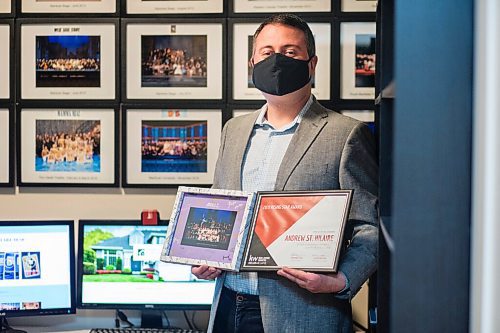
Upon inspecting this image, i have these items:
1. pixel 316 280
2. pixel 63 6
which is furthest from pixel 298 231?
pixel 63 6

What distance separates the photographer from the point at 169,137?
10.2ft

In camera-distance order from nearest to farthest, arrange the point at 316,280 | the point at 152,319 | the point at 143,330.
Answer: the point at 316,280
the point at 143,330
the point at 152,319

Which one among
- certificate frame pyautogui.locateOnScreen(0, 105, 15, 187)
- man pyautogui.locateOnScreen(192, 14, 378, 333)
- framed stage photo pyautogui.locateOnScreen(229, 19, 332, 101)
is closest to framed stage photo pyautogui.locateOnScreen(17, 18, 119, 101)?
certificate frame pyautogui.locateOnScreen(0, 105, 15, 187)

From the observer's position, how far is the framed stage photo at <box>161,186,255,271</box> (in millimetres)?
2320

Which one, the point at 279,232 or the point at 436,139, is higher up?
the point at 436,139

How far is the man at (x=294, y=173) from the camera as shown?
2260 mm

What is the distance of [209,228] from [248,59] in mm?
946

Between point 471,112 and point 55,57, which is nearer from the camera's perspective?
point 471,112

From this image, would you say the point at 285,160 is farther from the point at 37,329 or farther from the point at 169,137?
the point at 37,329

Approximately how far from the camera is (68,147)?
313cm

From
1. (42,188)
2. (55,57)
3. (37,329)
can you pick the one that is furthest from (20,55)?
(37,329)

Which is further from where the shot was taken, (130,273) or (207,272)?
(130,273)

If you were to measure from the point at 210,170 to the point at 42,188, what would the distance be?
2.34ft

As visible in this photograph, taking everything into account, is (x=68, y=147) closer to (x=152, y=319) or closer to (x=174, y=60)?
(x=174, y=60)
